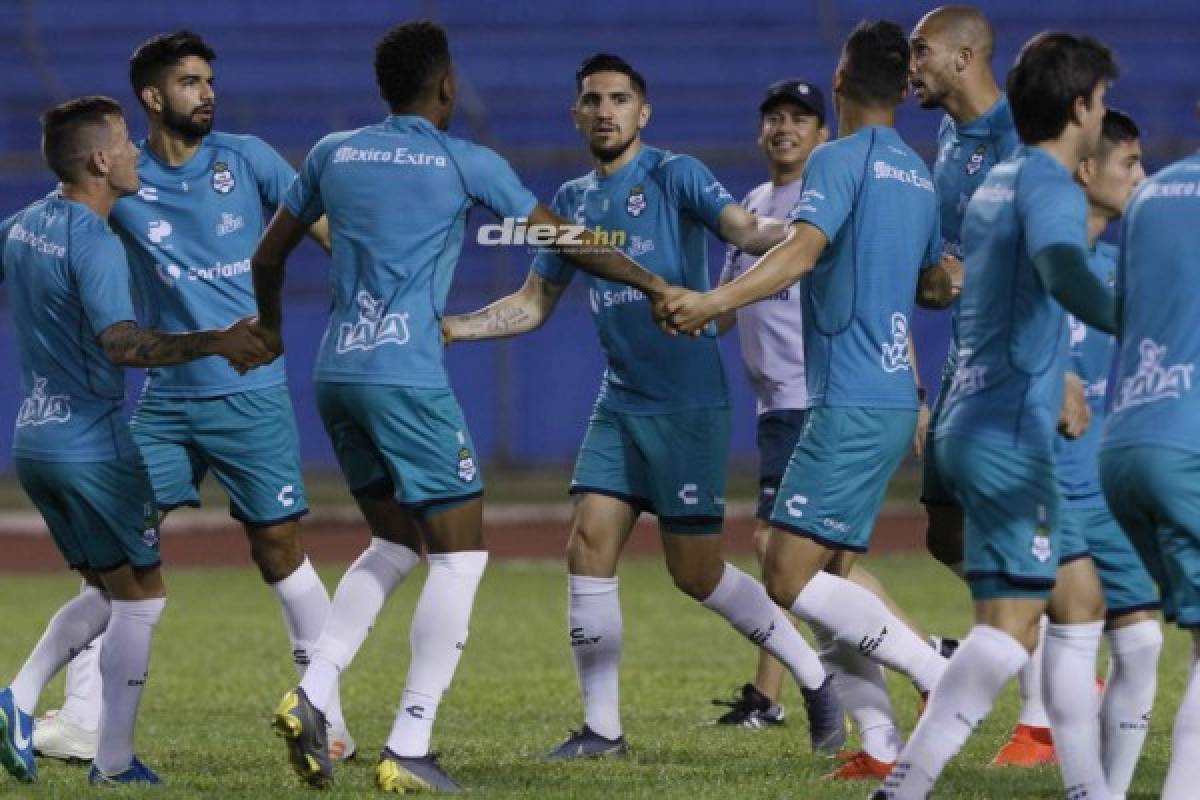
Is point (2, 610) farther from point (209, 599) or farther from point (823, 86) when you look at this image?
point (823, 86)

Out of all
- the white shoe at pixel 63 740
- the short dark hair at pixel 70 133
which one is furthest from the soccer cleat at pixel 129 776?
the short dark hair at pixel 70 133

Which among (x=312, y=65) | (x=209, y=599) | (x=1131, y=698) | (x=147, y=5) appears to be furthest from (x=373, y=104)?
(x=1131, y=698)

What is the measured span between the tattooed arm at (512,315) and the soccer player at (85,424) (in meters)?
1.32

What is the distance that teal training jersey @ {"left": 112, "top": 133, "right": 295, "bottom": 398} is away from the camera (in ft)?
27.4

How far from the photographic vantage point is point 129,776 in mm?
7480

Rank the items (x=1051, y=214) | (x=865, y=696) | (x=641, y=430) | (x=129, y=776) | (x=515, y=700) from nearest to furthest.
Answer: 1. (x=1051, y=214)
2. (x=129, y=776)
3. (x=865, y=696)
4. (x=641, y=430)
5. (x=515, y=700)

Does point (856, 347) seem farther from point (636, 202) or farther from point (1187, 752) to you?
point (1187, 752)

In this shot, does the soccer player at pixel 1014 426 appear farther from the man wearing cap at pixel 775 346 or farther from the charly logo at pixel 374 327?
the man wearing cap at pixel 775 346

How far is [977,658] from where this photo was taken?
236 inches

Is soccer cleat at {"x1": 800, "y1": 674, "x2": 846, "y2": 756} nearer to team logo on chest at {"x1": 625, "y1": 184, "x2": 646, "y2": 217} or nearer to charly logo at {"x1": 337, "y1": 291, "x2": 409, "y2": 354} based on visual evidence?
team logo on chest at {"x1": 625, "y1": 184, "x2": 646, "y2": 217}

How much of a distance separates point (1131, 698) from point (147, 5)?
2224cm

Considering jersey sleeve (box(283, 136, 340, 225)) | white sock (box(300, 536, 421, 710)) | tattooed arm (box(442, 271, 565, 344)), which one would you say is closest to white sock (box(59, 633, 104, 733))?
white sock (box(300, 536, 421, 710))

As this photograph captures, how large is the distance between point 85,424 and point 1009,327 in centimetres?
327

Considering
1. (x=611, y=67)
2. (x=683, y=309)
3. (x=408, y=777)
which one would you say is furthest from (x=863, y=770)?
(x=611, y=67)
